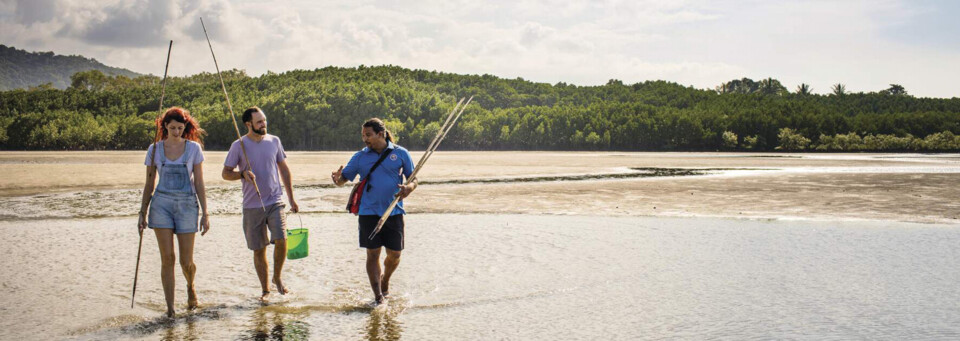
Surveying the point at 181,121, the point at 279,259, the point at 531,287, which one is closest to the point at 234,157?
the point at 181,121

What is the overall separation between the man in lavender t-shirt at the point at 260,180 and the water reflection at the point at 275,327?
0.61 m

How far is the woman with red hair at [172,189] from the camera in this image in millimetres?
6605

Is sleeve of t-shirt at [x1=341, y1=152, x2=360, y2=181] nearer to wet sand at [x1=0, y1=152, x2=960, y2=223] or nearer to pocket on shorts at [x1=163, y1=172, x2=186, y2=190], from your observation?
pocket on shorts at [x1=163, y1=172, x2=186, y2=190]

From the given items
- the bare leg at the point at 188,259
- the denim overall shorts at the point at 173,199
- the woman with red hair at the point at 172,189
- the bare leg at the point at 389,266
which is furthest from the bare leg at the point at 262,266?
the bare leg at the point at 389,266

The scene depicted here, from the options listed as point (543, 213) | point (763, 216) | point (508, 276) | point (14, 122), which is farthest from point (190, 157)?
point (14, 122)

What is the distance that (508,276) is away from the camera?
9.07 m

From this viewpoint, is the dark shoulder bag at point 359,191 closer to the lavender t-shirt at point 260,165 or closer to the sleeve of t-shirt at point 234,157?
the lavender t-shirt at point 260,165

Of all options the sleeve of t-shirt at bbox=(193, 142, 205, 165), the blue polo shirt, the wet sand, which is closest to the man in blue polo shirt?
the blue polo shirt

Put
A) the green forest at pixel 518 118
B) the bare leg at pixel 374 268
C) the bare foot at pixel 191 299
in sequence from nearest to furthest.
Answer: the bare foot at pixel 191 299, the bare leg at pixel 374 268, the green forest at pixel 518 118

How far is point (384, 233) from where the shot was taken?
7305 millimetres

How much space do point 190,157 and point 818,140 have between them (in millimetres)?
123829

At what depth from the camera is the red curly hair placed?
21.8 feet

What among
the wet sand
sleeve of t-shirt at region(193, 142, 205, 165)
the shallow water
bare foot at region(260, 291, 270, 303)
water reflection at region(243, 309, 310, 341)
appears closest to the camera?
water reflection at region(243, 309, 310, 341)

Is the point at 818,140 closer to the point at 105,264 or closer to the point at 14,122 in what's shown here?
the point at 105,264
